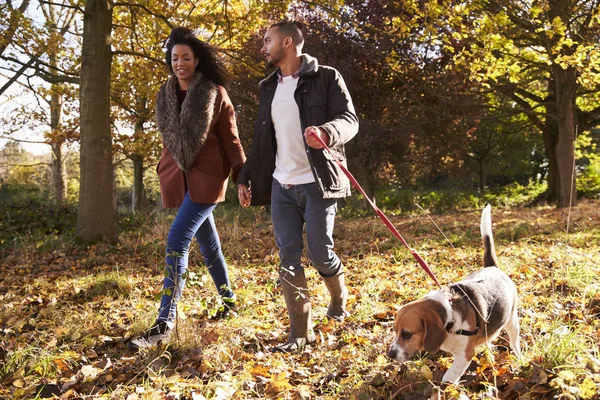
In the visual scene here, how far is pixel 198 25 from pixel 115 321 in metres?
6.39

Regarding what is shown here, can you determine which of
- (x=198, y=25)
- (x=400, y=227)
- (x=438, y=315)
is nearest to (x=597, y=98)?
(x=400, y=227)

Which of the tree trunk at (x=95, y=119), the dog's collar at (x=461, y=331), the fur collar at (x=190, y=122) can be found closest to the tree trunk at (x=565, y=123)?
the tree trunk at (x=95, y=119)

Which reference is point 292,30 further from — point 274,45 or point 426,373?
point 426,373

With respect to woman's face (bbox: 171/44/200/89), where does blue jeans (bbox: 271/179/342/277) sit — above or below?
below

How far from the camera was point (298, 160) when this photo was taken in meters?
3.50

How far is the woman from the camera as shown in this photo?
377 centimetres

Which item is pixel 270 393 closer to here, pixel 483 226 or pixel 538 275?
pixel 483 226

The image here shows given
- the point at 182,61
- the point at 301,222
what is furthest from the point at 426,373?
the point at 182,61

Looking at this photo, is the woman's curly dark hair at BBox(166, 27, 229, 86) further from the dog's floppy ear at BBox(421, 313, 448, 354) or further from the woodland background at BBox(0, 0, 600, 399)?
the dog's floppy ear at BBox(421, 313, 448, 354)

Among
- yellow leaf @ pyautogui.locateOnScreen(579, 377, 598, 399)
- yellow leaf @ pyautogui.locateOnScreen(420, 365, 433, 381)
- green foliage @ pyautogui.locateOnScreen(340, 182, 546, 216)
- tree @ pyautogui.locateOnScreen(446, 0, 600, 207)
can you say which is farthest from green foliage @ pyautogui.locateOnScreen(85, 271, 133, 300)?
green foliage @ pyautogui.locateOnScreen(340, 182, 546, 216)

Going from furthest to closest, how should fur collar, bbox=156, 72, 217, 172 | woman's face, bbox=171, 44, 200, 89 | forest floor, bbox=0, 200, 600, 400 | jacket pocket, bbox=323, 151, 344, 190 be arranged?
woman's face, bbox=171, 44, 200, 89
fur collar, bbox=156, 72, 217, 172
jacket pocket, bbox=323, 151, 344, 190
forest floor, bbox=0, 200, 600, 400

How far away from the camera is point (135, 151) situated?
46.8 feet

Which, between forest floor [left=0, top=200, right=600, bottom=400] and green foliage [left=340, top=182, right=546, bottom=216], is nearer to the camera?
forest floor [left=0, top=200, right=600, bottom=400]

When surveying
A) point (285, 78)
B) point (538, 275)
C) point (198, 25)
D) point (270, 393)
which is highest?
point (198, 25)
